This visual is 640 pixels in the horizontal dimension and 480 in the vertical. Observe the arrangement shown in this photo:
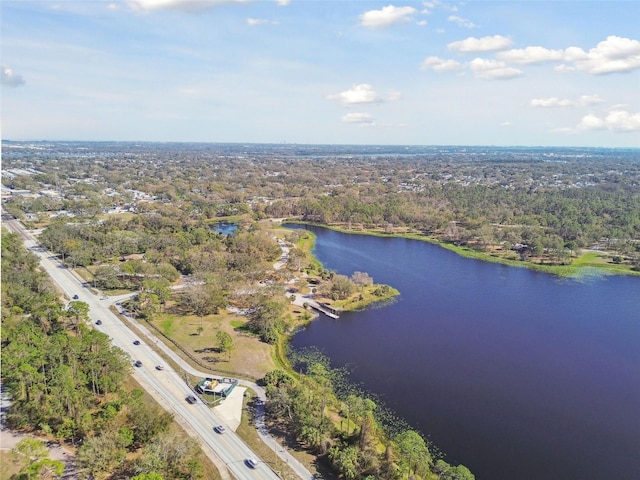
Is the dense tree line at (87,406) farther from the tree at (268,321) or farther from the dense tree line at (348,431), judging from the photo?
the tree at (268,321)

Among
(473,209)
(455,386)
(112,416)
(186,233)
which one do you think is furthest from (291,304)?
(473,209)

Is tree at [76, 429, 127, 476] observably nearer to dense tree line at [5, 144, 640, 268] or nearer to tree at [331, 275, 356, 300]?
tree at [331, 275, 356, 300]

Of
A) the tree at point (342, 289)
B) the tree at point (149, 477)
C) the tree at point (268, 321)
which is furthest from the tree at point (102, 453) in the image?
the tree at point (342, 289)

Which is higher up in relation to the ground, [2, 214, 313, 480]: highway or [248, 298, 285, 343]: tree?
[248, 298, 285, 343]: tree

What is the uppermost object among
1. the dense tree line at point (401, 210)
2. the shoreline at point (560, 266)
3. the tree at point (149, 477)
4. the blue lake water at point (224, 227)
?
the dense tree line at point (401, 210)

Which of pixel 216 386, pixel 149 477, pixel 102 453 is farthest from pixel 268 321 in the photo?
pixel 149 477

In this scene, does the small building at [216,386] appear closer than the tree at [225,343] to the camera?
Yes

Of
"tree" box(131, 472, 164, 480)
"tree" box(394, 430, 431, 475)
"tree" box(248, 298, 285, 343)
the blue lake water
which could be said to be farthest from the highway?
the blue lake water
